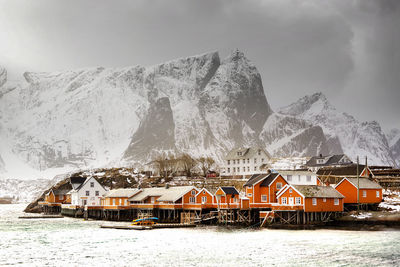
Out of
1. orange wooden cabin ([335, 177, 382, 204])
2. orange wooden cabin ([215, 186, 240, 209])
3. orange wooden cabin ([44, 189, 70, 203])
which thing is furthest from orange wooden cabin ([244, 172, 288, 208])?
orange wooden cabin ([44, 189, 70, 203])

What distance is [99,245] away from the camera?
4662 centimetres

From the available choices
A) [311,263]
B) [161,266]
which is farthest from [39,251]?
[311,263]

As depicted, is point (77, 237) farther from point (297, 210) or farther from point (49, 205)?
point (49, 205)

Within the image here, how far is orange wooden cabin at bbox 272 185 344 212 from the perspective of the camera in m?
60.8

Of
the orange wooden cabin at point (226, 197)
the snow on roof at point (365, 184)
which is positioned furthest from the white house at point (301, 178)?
the orange wooden cabin at point (226, 197)

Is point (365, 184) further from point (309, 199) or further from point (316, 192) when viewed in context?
point (309, 199)

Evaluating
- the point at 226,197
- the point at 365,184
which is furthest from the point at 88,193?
the point at 365,184

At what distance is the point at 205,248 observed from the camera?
1703 inches

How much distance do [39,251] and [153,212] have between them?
3434 cm

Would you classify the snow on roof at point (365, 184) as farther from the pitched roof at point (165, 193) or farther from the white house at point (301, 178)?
the pitched roof at point (165, 193)

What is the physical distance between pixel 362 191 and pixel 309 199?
38.9ft

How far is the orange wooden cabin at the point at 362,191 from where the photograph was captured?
67938 mm

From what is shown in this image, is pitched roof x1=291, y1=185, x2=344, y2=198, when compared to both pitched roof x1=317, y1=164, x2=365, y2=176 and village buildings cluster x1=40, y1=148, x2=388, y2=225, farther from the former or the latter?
pitched roof x1=317, y1=164, x2=365, y2=176

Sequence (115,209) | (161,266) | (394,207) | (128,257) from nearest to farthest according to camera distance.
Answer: (161,266) < (128,257) < (394,207) < (115,209)
